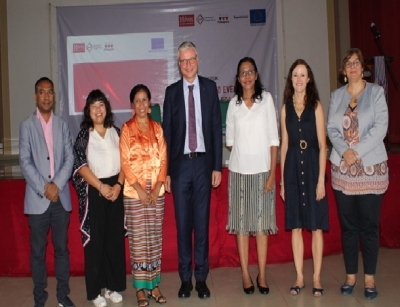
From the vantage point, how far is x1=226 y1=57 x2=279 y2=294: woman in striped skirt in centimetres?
347

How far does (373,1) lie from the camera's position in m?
7.53

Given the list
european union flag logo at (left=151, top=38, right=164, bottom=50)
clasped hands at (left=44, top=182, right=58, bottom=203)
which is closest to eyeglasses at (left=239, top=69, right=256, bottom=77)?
clasped hands at (left=44, top=182, right=58, bottom=203)

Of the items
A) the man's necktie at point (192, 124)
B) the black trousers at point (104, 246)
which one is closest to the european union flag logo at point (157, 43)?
the man's necktie at point (192, 124)

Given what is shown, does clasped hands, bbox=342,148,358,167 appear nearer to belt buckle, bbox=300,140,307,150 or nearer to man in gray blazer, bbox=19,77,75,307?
belt buckle, bbox=300,140,307,150

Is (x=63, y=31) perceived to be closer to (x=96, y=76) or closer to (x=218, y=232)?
(x=96, y=76)

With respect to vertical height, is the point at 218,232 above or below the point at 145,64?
below

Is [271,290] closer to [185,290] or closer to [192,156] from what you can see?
[185,290]

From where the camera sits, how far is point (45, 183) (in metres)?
3.28

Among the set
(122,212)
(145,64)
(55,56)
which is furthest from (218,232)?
(55,56)

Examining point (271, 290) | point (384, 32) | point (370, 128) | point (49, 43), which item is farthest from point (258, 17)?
point (271, 290)

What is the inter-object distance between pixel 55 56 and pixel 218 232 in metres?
4.71

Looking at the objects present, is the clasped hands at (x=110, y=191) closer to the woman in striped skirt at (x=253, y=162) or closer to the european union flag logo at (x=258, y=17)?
the woman in striped skirt at (x=253, y=162)

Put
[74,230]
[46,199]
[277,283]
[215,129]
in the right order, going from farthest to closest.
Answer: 1. [74,230]
2. [277,283]
3. [215,129]
4. [46,199]

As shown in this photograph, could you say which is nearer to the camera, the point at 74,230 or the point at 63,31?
the point at 74,230
